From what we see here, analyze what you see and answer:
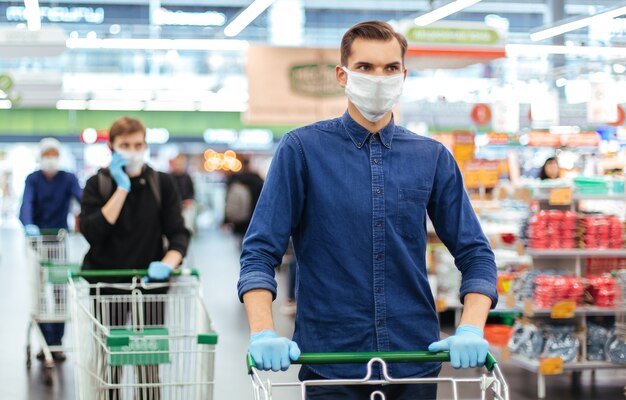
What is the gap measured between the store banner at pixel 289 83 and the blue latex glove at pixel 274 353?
9294mm

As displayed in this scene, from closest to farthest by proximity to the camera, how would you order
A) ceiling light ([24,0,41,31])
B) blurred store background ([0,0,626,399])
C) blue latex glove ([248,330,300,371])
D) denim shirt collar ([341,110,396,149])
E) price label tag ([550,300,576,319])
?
blue latex glove ([248,330,300,371]), denim shirt collar ([341,110,396,149]), price label tag ([550,300,576,319]), blurred store background ([0,0,626,399]), ceiling light ([24,0,41,31])

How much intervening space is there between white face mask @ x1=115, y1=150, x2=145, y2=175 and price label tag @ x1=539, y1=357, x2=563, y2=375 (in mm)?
3647

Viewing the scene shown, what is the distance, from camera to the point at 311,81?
1172 cm

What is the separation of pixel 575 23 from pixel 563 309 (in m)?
9.70

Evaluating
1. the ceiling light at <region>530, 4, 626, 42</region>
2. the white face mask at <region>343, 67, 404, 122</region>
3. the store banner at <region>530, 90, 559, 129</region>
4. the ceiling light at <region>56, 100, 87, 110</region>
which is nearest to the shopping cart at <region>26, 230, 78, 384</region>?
the white face mask at <region>343, 67, 404, 122</region>

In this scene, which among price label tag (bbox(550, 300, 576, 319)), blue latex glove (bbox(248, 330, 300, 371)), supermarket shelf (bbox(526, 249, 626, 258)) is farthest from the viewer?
supermarket shelf (bbox(526, 249, 626, 258))

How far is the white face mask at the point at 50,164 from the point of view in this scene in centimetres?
884

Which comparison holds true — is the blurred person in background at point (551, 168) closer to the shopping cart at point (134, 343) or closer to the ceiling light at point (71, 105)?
the shopping cart at point (134, 343)

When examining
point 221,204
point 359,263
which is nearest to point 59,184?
point 359,263

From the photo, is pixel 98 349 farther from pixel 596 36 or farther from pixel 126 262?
pixel 596 36

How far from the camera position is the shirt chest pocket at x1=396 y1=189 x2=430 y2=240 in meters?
2.73

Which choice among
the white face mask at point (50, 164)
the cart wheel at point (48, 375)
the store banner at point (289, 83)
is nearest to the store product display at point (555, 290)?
the cart wheel at point (48, 375)

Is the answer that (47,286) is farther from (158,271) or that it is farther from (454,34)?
(454,34)

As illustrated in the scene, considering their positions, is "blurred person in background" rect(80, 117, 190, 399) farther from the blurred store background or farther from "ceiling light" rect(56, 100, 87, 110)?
"ceiling light" rect(56, 100, 87, 110)
